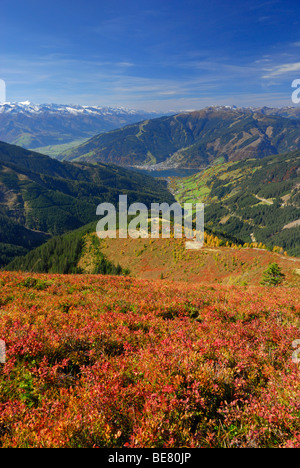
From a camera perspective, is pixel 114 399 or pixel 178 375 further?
pixel 178 375

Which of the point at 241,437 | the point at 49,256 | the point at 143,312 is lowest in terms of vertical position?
the point at 49,256

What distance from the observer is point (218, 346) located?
7195mm

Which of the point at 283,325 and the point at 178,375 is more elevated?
the point at 178,375

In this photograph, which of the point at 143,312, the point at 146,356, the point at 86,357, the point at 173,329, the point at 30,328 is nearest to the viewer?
the point at 146,356

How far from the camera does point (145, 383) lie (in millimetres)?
5488

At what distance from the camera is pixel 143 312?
11094mm

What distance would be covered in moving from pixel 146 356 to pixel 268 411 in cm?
322

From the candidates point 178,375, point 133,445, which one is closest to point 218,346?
point 178,375

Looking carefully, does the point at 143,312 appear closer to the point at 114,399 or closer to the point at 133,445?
the point at 114,399

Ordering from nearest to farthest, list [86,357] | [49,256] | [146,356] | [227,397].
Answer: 1. [227,397]
2. [146,356]
3. [86,357]
4. [49,256]

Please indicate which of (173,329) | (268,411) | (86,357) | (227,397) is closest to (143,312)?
(173,329)

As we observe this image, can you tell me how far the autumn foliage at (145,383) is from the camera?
425cm

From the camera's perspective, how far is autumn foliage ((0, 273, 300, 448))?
425 centimetres
